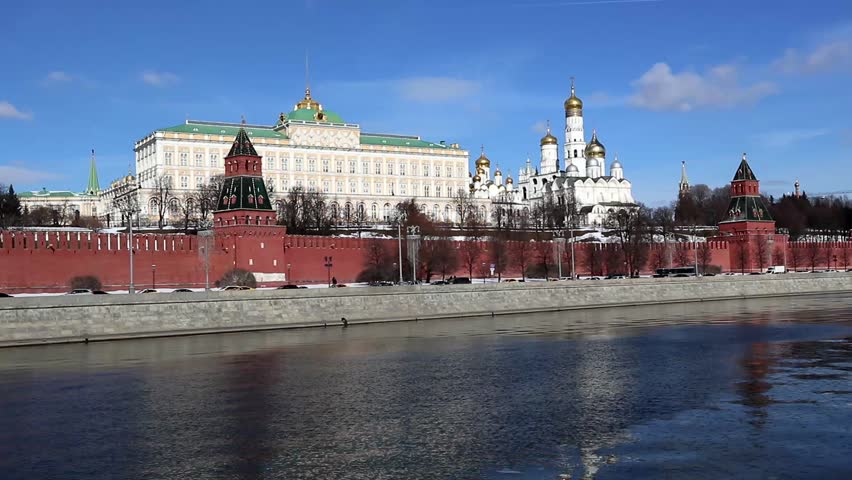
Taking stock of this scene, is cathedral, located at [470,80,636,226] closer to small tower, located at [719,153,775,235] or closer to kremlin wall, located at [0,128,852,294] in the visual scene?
small tower, located at [719,153,775,235]

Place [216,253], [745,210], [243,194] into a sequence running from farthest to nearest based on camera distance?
[745,210], [243,194], [216,253]

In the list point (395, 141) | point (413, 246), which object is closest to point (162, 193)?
point (395, 141)

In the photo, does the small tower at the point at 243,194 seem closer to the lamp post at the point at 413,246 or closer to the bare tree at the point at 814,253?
the lamp post at the point at 413,246

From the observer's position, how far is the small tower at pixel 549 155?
356 ft

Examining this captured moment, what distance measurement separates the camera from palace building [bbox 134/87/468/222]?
79438mm

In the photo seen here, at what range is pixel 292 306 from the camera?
3291 centimetres

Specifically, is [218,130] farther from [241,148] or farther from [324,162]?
[241,148]

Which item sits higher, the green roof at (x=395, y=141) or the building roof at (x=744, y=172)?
the green roof at (x=395, y=141)

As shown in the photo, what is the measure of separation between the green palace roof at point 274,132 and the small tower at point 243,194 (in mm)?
37846

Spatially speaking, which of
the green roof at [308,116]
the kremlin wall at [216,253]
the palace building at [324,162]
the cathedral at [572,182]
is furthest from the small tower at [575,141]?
the kremlin wall at [216,253]

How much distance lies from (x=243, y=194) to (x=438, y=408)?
28820mm

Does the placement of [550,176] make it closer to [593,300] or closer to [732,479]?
[593,300]

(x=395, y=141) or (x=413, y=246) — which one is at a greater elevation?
(x=395, y=141)

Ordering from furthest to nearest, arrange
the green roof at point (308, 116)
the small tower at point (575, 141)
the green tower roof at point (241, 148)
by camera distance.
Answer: the small tower at point (575, 141)
the green roof at point (308, 116)
the green tower roof at point (241, 148)
